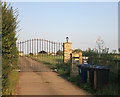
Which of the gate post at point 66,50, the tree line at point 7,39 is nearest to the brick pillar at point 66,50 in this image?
the gate post at point 66,50

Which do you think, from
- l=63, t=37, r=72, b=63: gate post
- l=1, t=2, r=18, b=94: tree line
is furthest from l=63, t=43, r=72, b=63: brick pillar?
l=1, t=2, r=18, b=94: tree line

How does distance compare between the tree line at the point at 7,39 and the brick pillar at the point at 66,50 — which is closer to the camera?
the tree line at the point at 7,39

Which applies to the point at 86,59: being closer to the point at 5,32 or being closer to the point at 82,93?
the point at 82,93

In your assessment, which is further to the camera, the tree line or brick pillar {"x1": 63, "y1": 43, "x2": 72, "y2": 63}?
brick pillar {"x1": 63, "y1": 43, "x2": 72, "y2": 63}

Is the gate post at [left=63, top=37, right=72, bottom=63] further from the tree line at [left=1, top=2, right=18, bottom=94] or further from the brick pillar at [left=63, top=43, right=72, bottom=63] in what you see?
the tree line at [left=1, top=2, right=18, bottom=94]

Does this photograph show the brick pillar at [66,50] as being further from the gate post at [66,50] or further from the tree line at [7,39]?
the tree line at [7,39]

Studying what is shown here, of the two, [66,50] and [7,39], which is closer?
[7,39]

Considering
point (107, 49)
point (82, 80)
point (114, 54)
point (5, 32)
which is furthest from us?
point (107, 49)

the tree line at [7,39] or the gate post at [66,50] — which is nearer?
the tree line at [7,39]

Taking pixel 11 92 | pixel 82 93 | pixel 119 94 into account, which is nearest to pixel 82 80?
pixel 82 93

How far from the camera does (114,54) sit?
1222 centimetres

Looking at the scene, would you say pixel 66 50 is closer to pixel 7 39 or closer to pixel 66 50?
pixel 66 50

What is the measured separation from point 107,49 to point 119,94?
20.3 ft

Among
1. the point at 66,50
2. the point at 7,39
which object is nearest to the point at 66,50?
the point at 66,50
